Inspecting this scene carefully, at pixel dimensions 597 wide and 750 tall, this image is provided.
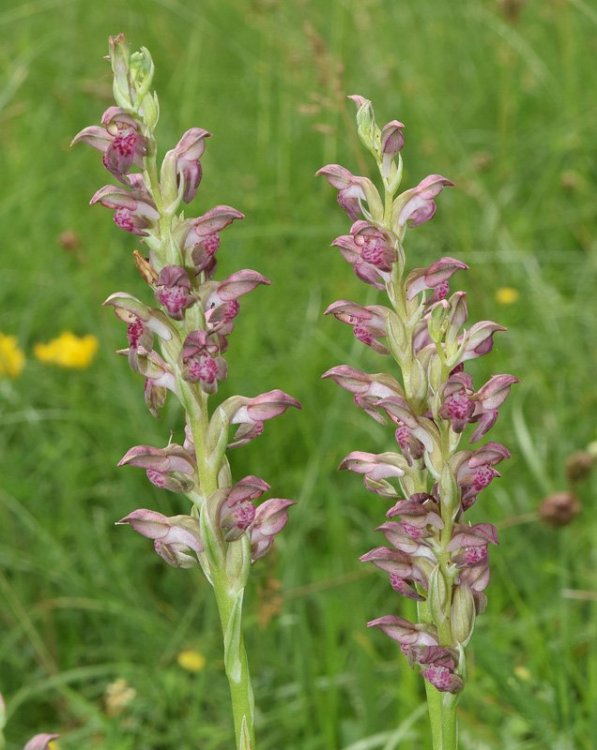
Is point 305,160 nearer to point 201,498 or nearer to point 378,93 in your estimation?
point 378,93

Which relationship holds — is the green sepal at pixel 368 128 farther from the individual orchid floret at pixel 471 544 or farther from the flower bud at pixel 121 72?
the individual orchid floret at pixel 471 544

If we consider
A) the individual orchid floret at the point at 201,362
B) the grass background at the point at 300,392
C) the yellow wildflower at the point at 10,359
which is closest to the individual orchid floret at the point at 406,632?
the individual orchid floret at the point at 201,362

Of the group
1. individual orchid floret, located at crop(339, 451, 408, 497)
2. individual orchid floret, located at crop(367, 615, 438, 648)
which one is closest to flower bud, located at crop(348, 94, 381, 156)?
individual orchid floret, located at crop(339, 451, 408, 497)

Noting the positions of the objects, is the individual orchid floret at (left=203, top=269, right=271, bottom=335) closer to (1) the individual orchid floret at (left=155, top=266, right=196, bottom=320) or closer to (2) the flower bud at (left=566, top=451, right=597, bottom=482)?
(1) the individual orchid floret at (left=155, top=266, right=196, bottom=320)

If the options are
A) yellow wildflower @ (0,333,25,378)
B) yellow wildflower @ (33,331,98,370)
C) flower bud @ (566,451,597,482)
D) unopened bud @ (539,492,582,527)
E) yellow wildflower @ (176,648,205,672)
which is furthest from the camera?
yellow wildflower @ (33,331,98,370)

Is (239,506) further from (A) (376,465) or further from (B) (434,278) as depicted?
(B) (434,278)

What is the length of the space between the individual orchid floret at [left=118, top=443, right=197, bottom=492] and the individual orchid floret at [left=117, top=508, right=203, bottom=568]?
47 millimetres

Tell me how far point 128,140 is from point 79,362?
2.94 meters

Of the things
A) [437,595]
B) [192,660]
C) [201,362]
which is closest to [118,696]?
[192,660]

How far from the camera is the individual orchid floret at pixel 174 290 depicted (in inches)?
55.7

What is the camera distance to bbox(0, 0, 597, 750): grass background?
3105 millimetres

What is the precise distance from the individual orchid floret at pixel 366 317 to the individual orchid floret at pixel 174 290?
0.19 meters

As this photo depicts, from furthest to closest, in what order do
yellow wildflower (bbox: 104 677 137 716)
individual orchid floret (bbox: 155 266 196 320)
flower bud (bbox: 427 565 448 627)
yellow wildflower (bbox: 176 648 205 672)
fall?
yellow wildflower (bbox: 176 648 205 672)
yellow wildflower (bbox: 104 677 137 716)
flower bud (bbox: 427 565 448 627)
individual orchid floret (bbox: 155 266 196 320)

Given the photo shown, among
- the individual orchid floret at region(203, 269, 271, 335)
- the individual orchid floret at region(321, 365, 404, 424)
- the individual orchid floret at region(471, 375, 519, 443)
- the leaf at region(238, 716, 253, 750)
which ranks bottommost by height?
the leaf at region(238, 716, 253, 750)
